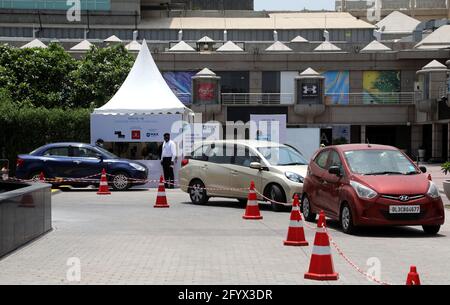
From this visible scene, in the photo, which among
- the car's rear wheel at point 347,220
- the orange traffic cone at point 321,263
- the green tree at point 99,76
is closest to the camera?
the orange traffic cone at point 321,263

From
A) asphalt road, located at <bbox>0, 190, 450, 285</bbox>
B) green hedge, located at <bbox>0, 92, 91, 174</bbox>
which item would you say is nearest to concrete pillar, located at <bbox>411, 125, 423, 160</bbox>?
green hedge, located at <bbox>0, 92, 91, 174</bbox>

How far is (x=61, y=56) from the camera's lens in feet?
154

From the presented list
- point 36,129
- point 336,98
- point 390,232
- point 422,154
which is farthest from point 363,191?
point 336,98

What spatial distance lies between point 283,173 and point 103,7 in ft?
218

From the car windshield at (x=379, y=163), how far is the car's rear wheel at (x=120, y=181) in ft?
40.7

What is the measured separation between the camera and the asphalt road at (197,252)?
32.3 feet

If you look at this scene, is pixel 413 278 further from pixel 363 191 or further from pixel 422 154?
pixel 422 154

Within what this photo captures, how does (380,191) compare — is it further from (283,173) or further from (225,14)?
(225,14)

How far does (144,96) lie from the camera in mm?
31125

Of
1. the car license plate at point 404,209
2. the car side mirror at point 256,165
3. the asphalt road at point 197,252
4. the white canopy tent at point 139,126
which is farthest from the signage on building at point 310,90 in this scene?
the car license plate at point 404,209

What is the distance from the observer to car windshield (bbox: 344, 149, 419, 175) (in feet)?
49.6

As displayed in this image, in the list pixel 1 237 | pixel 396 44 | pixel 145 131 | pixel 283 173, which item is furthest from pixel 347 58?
pixel 1 237

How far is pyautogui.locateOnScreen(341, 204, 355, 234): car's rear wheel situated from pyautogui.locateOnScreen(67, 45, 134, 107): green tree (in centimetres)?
3107

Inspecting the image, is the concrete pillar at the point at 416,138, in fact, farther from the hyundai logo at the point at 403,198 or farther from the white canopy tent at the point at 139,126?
the hyundai logo at the point at 403,198
